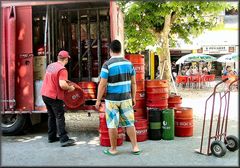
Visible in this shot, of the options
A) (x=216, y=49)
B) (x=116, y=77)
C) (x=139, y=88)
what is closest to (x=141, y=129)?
(x=139, y=88)

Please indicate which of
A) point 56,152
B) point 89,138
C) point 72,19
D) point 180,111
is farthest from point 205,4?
point 56,152

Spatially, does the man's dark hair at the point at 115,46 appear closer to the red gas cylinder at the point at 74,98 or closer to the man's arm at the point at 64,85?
the man's arm at the point at 64,85

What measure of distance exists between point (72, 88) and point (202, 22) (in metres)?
8.40

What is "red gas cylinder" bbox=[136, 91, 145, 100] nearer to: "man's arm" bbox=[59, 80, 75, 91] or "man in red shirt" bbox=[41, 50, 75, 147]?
"man in red shirt" bbox=[41, 50, 75, 147]

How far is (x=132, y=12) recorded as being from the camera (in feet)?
41.2

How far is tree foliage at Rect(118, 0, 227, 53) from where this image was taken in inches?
482

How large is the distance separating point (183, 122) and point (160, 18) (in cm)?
605

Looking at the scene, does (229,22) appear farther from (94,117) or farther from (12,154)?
(12,154)

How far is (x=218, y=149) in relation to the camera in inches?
247

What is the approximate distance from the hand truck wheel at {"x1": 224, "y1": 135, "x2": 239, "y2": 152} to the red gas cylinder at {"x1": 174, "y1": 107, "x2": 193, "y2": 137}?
4.17 ft

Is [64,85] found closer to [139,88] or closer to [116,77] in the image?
[116,77]

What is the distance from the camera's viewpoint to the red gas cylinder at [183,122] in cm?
791

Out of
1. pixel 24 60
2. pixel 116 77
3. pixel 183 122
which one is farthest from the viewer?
pixel 24 60

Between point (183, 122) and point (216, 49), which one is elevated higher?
point (216, 49)
